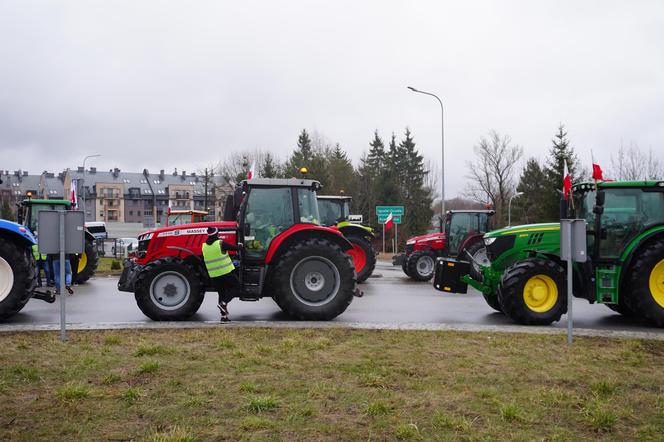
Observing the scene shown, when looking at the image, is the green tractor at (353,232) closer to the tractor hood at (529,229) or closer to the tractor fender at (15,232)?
the tractor hood at (529,229)

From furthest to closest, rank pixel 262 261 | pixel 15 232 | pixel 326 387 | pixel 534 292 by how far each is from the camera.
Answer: pixel 262 261 → pixel 534 292 → pixel 15 232 → pixel 326 387

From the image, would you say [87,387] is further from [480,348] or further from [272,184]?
[272,184]

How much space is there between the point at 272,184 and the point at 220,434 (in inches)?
246

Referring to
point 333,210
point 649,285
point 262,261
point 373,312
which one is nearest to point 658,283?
point 649,285

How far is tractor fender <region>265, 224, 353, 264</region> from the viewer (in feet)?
33.9

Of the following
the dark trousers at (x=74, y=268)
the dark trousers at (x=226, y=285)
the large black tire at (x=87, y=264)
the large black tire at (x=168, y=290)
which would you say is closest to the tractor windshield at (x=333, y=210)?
the large black tire at (x=87, y=264)

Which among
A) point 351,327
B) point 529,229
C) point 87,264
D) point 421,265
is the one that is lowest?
point 351,327

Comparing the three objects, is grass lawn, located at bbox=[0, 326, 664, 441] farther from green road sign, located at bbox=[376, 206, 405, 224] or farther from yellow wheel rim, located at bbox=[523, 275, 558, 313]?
green road sign, located at bbox=[376, 206, 405, 224]

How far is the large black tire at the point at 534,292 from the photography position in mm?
10008

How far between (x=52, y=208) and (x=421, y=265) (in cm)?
1115

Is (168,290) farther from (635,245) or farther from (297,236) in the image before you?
(635,245)

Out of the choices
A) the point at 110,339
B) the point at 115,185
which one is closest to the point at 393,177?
the point at 110,339

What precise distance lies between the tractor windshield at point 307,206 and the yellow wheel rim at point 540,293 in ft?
12.3

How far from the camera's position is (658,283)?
32.7 ft
